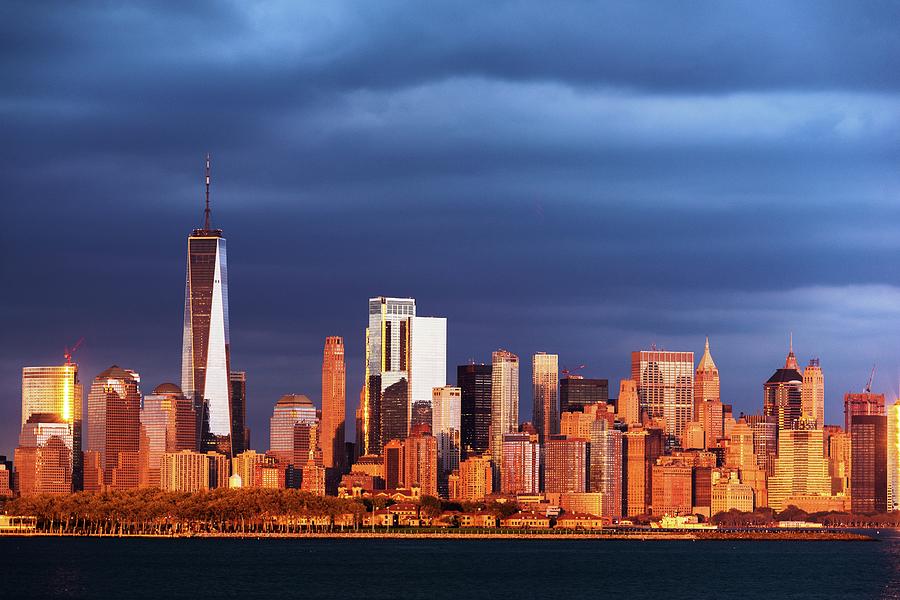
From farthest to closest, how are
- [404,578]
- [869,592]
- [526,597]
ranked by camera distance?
1. [404,578]
2. [869,592]
3. [526,597]

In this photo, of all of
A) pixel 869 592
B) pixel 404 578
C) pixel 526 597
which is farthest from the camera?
pixel 404 578

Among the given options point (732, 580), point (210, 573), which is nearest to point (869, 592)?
point (732, 580)

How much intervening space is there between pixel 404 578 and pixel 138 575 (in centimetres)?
2861

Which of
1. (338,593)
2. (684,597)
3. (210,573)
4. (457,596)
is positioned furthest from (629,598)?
(210,573)

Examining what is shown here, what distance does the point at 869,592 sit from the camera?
17950 cm

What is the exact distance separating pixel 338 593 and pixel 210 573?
34081 mm

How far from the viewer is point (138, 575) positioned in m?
196

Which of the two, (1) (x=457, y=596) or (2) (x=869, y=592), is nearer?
(1) (x=457, y=596)

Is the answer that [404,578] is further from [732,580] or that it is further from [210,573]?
[732,580]

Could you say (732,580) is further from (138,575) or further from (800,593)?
(138,575)

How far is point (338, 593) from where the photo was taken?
168750mm

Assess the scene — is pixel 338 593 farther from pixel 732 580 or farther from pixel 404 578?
pixel 732 580

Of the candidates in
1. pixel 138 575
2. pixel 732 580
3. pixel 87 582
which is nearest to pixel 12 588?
pixel 87 582

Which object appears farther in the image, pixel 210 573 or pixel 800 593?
pixel 210 573
